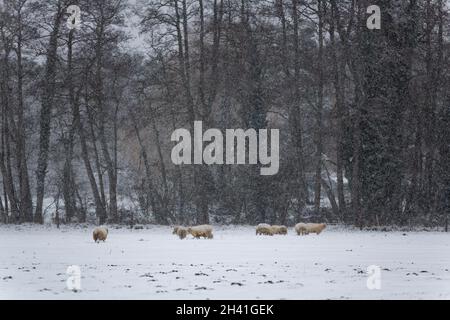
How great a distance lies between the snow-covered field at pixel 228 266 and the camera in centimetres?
1508

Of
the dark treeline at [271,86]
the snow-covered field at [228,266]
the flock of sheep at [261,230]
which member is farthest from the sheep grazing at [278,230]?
the dark treeline at [271,86]

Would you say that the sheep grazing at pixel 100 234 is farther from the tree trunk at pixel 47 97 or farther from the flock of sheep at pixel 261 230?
the tree trunk at pixel 47 97

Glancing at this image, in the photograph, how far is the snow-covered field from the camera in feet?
49.5

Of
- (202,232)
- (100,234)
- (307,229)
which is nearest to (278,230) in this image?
(307,229)

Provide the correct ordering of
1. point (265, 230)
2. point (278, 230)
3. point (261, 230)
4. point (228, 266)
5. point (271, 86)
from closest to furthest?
1. point (228, 266)
2. point (265, 230)
3. point (261, 230)
4. point (278, 230)
5. point (271, 86)

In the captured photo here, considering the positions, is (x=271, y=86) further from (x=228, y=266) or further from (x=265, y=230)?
(x=228, y=266)

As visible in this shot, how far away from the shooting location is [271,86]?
45844 millimetres

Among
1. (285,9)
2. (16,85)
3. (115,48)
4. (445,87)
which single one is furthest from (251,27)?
(16,85)

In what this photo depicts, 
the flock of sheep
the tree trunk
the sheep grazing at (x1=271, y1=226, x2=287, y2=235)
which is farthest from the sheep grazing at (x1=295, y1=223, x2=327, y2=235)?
the tree trunk

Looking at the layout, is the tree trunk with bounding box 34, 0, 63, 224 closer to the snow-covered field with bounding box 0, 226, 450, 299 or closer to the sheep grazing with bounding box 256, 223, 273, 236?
the snow-covered field with bounding box 0, 226, 450, 299

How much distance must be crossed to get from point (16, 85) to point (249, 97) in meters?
12.4

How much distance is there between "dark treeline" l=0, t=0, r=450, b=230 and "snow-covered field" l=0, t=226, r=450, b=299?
28.9 ft

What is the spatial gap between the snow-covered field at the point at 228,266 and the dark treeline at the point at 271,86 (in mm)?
8816

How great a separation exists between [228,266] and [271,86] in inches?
1058
